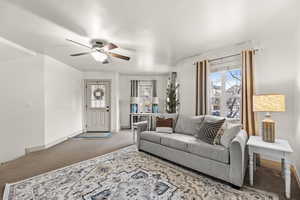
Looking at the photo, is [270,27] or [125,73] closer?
[270,27]

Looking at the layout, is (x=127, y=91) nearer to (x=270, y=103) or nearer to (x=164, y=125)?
(x=164, y=125)

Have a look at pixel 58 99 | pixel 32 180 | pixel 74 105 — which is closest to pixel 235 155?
pixel 32 180

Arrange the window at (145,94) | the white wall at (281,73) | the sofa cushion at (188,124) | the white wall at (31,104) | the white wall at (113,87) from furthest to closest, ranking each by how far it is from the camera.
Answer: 1. the window at (145,94)
2. the white wall at (113,87)
3. the sofa cushion at (188,124)
4. the white wall at (31,104)
5. the white wall at (281,73)

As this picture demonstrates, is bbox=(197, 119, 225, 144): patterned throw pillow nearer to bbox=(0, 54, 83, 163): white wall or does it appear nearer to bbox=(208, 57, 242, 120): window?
bbox=(208, 57, 242, 120): window

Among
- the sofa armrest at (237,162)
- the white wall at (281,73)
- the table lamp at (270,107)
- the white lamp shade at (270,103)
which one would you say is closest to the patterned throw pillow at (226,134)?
the sofa armrest at (237,162)

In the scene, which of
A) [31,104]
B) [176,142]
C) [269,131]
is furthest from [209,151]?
[31,104]

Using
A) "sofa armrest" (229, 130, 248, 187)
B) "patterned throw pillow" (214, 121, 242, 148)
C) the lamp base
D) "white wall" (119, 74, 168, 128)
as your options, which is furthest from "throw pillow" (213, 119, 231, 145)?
"white wall" (119, 74, 168, 128)

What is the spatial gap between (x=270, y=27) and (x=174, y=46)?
163 centimetres

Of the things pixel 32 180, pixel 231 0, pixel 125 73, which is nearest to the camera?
pixel 231 0

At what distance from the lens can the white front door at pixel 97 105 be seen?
5277 millimetres

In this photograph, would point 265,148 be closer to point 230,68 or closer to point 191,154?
point 191,154

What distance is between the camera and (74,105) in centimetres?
470

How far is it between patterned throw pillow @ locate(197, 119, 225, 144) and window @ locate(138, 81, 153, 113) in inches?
141

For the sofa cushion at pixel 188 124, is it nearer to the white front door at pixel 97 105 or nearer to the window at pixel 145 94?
the window at pixel 145 94
